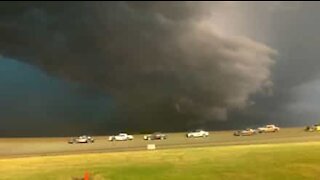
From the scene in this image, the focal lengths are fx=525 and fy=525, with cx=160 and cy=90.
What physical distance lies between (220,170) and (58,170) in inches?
297

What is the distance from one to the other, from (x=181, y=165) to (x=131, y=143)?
601cm

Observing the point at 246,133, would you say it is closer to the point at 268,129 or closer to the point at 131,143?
the point at 268,129

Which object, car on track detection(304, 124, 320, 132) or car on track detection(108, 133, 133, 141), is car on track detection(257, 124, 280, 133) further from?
car on track detection(108, 133, 133, 141)

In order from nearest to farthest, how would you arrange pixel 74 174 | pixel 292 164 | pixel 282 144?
1. pixel 74 174
2. pixel 292 164
3. pixel 282 144

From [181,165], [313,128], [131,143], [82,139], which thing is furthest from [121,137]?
[313,128]

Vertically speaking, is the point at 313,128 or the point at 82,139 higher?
the point at 82,139

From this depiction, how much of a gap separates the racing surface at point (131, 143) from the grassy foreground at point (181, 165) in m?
0.90

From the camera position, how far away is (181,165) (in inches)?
984

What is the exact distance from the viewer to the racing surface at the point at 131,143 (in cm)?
2845

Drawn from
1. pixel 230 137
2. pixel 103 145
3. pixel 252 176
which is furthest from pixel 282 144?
pixel 103 145

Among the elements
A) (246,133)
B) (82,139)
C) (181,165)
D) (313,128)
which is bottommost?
(181,165)

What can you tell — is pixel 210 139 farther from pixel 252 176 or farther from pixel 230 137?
pixel 252 176

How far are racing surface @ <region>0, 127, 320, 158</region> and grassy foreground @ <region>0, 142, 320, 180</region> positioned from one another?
899mm

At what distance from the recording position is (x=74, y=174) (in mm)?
23734
